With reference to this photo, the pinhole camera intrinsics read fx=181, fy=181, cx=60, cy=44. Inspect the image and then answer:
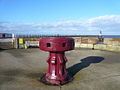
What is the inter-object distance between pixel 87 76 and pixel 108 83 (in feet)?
2.47

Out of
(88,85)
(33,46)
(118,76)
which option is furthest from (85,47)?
(88,85)

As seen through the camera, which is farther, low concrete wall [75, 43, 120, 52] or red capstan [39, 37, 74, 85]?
low concrete wall [75, 43, 120, 52]

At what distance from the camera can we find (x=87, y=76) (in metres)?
4.91

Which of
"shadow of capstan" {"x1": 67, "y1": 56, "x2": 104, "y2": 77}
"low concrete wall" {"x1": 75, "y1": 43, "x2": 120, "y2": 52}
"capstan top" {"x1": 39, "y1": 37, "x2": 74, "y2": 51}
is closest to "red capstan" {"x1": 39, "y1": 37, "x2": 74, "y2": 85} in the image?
"capstan top" {"x1": 39, "y1": 37, "x2": 74, "y2": 51}

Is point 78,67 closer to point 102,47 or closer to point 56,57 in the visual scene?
point 56,57

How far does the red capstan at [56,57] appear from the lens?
14.3ft

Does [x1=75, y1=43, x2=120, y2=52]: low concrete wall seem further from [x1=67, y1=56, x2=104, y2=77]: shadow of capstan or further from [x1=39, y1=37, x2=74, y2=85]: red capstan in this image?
[x1=39, y1=37, x2=74, y2=85]: red capstan

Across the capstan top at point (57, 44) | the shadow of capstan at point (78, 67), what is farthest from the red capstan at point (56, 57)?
the shadow of capstan at point (78, 67)

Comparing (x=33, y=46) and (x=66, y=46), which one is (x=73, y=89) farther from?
(x=33, y=46)

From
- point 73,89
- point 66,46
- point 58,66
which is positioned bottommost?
point 73,89

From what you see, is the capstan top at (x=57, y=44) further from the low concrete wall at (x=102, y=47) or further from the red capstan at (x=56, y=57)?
the low concrete wall at (x=102, y=47)

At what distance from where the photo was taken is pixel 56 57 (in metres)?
4.56

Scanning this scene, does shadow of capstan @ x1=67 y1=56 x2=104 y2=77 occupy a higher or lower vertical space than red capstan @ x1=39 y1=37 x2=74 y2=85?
lower

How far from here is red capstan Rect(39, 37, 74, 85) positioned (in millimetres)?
4352
